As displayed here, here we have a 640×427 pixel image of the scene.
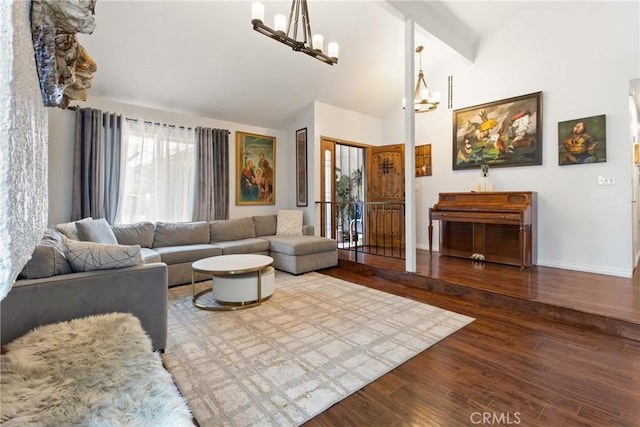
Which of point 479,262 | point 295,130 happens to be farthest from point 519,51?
point 295,130

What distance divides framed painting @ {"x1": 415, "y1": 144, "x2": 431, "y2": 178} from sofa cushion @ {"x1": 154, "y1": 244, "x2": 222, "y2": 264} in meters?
3.68

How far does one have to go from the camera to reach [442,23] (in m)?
3.97

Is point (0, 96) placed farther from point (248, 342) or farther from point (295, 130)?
point (295, 130)

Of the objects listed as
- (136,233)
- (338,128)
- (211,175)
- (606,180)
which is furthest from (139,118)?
(606,180)

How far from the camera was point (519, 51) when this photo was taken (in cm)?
407

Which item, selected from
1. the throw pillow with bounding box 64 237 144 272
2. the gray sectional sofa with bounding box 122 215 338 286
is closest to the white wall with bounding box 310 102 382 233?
the gray sectional sofa with bounding box 122 215 338 286

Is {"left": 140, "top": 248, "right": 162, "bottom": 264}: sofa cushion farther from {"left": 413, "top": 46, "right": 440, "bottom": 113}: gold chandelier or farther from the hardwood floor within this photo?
{"left": 413, "top": 46, "right": 440, "bottom": 113}: gold chandelier

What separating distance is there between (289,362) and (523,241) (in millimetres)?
3372

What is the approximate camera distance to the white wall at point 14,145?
308 mm

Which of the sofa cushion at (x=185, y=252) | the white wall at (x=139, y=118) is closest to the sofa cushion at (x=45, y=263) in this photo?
the sofa cushion at (x=185, y=252)

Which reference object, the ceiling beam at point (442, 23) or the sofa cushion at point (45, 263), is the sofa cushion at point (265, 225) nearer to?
the sofa cushion at point (45, 263)

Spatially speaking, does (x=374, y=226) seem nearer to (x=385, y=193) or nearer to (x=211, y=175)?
(x=385, y=193)

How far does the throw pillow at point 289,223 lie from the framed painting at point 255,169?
2.08 ft

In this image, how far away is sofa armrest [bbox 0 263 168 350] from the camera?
5.08 feet
